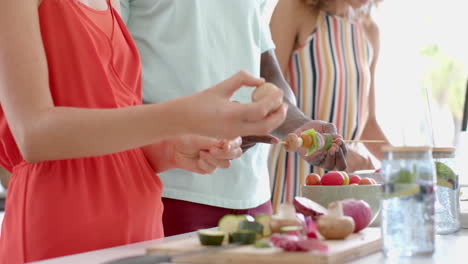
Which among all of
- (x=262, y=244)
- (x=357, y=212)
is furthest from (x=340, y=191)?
(x=262, y=244)

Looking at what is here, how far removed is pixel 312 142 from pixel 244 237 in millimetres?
550

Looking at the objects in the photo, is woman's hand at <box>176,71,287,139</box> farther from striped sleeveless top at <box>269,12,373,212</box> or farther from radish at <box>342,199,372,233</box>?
striped sleeveless top at <box>269,12,373,212</box>

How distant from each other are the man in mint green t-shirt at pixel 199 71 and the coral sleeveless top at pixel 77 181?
0.33 m

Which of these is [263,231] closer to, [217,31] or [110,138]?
[110,138]

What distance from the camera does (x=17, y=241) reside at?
121 cm

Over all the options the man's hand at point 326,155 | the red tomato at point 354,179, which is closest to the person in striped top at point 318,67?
the man's hand at point 326,155

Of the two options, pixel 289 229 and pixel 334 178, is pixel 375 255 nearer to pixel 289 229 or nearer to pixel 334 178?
pixel 289 229

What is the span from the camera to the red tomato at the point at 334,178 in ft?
4.39

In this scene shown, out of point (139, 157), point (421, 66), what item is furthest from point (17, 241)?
point (421, 66)

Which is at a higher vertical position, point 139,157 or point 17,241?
point 139,157

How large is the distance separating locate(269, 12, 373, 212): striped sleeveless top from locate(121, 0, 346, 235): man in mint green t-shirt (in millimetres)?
606

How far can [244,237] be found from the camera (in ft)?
3.27

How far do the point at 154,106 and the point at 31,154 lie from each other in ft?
0.87

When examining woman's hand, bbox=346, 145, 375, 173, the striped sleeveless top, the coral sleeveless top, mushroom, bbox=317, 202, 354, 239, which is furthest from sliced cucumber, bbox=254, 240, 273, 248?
the striped sleeveless top
